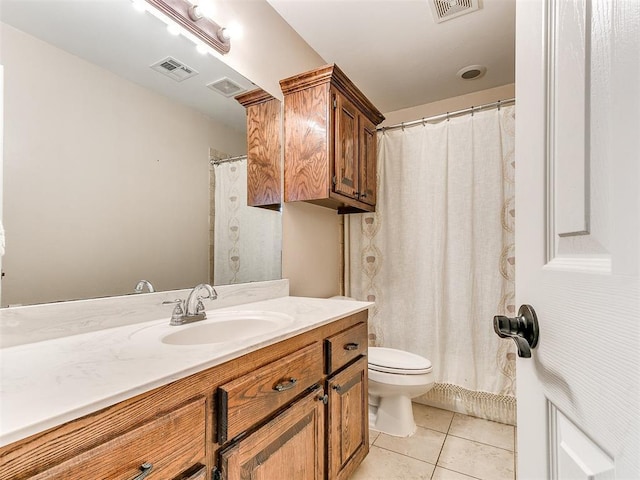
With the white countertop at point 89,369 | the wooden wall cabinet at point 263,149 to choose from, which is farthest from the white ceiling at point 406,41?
the white countertop at point 89,369

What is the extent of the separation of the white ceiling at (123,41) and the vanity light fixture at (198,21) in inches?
1.8

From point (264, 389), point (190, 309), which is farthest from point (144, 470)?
point (190, 309)

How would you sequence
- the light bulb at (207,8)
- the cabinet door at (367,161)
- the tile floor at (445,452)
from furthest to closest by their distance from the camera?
the cabinet door at (367,161) < the tile floor at (445,452) < the light bulb at (207,8)

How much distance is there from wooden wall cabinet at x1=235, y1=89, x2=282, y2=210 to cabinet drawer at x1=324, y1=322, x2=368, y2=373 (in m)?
0.83

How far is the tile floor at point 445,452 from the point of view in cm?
158

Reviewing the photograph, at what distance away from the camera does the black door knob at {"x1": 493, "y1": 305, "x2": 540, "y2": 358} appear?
518 millimetres

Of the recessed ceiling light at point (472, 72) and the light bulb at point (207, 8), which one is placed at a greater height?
the recessed ceiling light at point (472, 72)

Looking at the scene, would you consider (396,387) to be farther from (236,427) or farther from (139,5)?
(139,5)

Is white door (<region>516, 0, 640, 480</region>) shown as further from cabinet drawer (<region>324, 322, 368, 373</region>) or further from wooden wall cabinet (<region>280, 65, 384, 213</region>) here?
wooden wall cabinet (<region>280, 65, 384, 213</region>)

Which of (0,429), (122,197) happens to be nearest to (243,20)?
(122,197)

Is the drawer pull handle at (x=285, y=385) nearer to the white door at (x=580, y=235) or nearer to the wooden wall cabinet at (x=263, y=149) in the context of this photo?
the white door at (x=580, y=235)

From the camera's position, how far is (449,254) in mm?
2174

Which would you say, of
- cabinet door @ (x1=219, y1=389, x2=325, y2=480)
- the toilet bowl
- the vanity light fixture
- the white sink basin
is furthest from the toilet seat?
the vanity light fixture

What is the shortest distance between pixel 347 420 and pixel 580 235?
48.5 inches
